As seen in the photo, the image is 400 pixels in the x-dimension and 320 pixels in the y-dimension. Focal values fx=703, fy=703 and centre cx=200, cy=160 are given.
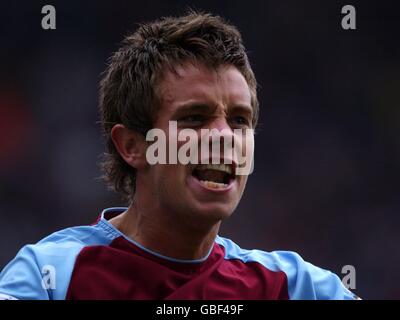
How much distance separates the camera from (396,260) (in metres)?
6.88

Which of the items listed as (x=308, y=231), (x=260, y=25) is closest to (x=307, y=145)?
(x=308, y=231)

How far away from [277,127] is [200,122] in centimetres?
473

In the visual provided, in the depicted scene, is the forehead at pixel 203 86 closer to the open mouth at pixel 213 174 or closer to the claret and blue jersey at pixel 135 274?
the open mouth at pixel 213 174

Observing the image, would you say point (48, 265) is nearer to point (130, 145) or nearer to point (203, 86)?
point (130, 145)

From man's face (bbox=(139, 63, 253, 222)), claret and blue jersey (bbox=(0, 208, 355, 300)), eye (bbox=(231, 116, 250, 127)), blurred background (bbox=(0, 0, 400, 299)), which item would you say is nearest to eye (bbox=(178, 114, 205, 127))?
man's face (bbox=(139, 63, 253, 222))

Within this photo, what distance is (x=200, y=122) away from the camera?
255 centimetres

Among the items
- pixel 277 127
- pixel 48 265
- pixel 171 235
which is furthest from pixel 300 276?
pixel 277 127

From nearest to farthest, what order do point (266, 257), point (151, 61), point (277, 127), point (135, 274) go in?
point (135, 274)
point (151, 61)
point (266, 257)
point (277, 127)

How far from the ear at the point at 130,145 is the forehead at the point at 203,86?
0.74 ft

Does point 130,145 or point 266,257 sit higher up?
point 130,145

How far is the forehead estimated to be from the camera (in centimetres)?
257

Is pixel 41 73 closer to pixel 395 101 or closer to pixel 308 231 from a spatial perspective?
pixel 308 231

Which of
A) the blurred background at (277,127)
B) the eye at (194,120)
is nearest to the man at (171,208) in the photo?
the eye at (194,120)

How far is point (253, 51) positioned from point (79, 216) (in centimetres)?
247
